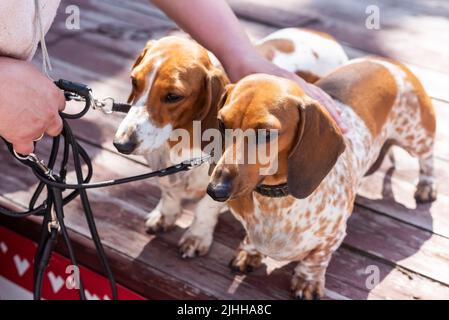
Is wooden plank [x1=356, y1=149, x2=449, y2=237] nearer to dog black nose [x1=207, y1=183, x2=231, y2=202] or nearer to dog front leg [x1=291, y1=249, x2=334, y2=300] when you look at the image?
dog front leg [x1=291, y1=249, x2=334, y2=300]

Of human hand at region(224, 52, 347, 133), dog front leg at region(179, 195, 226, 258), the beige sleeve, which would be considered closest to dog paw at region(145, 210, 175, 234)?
dog front leg at region(179, 195, 226, 258)

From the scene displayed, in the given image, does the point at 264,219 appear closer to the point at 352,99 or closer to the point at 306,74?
the point at 352,99

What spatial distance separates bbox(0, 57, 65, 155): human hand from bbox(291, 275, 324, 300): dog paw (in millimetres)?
988

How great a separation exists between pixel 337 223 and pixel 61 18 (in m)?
2.45

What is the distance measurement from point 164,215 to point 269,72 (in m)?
0.71

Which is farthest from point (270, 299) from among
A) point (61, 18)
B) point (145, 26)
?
point (61, 18)

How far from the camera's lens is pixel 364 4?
412 centimetres

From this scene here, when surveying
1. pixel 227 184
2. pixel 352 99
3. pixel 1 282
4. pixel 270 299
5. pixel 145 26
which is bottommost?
pixel 1 282

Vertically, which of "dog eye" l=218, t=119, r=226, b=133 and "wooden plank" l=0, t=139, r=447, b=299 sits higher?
"dog eye" l=218, t=119, r=226, b=133

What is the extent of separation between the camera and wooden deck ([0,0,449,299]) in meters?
2.31

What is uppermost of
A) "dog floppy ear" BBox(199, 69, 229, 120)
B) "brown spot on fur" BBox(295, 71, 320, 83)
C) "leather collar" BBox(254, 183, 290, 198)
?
"dog floppy ear" BBox(199, 69, 229, 120)

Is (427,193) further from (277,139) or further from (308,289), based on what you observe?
(277,139)

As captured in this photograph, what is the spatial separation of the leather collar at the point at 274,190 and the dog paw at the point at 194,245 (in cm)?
56

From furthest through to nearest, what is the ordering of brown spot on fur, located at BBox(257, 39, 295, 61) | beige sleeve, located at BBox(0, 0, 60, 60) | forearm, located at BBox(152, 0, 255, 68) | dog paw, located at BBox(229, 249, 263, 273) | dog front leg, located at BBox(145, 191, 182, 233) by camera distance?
brown spot on fur, located at BBox(257, 39, 295, 61) → dog front leg, located at BBox(145, 191, 182, 233) → dog paw, located at BBox(229, 249, 263, 273) → forearm, located at BBox(152, 0, 255, 68) → beige sleeve, located at BBox(0, 0, 60, 60)
